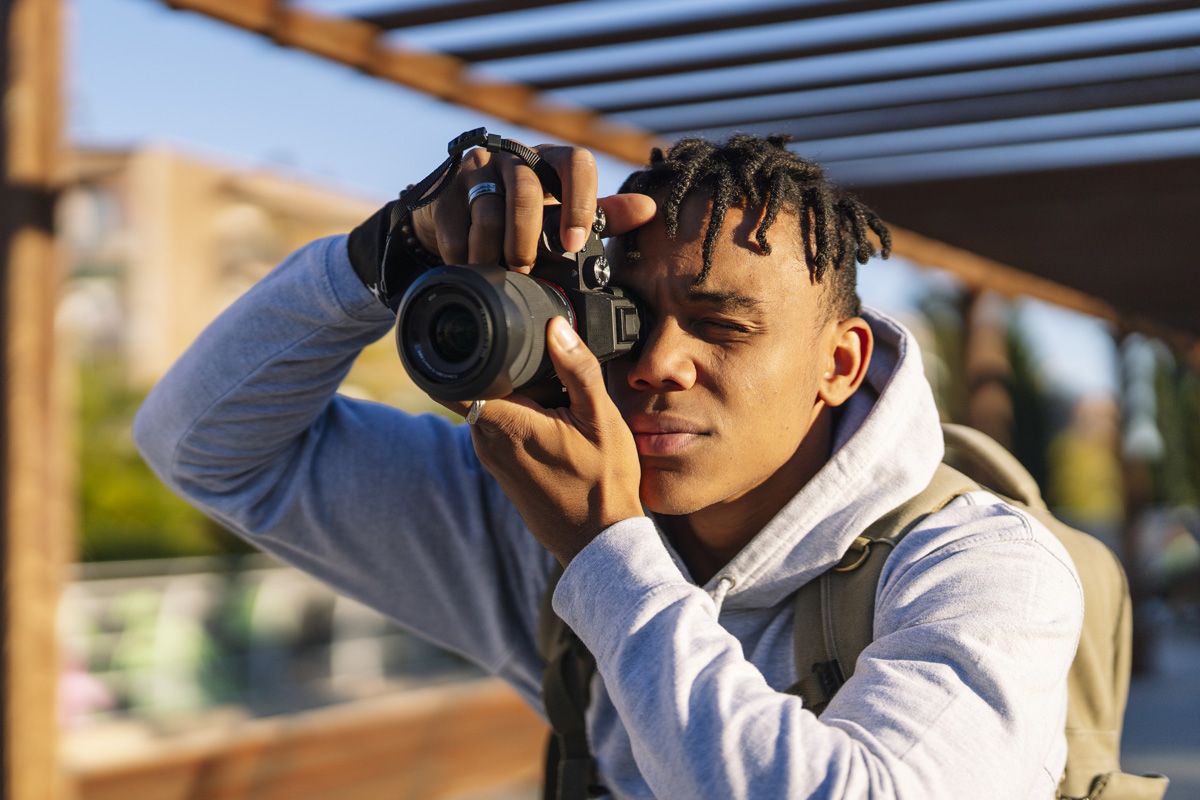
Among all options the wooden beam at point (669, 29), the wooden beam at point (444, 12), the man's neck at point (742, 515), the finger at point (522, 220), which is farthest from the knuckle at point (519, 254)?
the wooden beam at point (669, 29)

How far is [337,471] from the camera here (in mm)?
1819

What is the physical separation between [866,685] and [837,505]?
1.03 ft

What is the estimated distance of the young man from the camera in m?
1.21

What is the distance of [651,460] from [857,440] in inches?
9.9

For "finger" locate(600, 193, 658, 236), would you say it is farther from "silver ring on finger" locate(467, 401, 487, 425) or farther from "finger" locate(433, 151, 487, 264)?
"silver ring on finger" locate(467, 401, 487, 425)

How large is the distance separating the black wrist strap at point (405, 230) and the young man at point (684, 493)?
0.01 metres

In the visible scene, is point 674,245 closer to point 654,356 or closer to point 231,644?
point 654,356

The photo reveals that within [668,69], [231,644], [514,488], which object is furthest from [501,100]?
Answer: [231,644]

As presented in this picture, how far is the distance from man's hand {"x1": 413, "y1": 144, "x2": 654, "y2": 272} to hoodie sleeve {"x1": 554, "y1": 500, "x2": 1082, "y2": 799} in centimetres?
34

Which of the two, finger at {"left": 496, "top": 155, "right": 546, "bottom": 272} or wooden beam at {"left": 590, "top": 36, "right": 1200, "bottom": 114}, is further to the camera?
wooden beam at {"left": 590, "top": 36, "right": 1200, "bottom": 114}

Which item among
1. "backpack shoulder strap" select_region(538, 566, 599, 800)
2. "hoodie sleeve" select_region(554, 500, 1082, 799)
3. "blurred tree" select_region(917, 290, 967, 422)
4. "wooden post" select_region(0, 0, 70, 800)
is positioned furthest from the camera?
"blurred tree" select_region(917, 290, 967, 422)

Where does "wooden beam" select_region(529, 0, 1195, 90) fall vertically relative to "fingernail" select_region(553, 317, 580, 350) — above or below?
above

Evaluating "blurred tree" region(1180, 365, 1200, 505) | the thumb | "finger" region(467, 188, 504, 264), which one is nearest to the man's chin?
the thumb

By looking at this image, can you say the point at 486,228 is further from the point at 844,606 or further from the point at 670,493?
the point at 844,606
